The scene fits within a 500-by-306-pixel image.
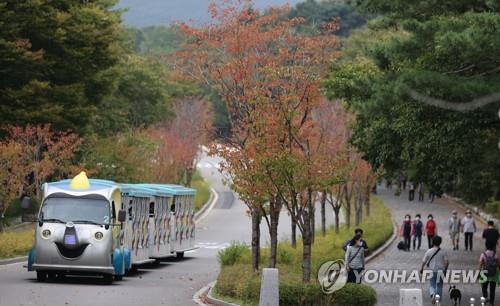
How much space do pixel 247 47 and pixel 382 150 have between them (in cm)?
480

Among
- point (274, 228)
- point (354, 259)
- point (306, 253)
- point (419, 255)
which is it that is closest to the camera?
point (306, 253)

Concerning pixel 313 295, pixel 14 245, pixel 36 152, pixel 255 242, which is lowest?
pixel 14 245

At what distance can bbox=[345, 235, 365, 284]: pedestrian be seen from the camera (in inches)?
989

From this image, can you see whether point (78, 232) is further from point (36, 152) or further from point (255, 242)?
point (36, 152)

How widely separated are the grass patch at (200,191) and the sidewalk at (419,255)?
12670mm

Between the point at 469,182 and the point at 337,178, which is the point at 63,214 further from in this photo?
the point at 469,182

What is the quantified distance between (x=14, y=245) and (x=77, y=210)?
28.6 ft

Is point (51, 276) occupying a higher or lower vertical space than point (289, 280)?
lower

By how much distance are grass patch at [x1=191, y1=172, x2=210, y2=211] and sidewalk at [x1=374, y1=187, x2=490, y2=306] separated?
1267 cm

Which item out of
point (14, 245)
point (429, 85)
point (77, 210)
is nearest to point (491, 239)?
point (429, 85)

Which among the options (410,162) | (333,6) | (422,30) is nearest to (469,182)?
(410,162)

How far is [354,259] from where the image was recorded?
25109 mm

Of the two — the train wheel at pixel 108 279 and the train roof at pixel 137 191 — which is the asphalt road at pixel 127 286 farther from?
the train roof at pixel 137 191

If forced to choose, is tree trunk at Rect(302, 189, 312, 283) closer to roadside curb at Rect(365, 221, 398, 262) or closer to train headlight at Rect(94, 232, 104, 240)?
train headlight at Rect(94, 232, 104, 240)
